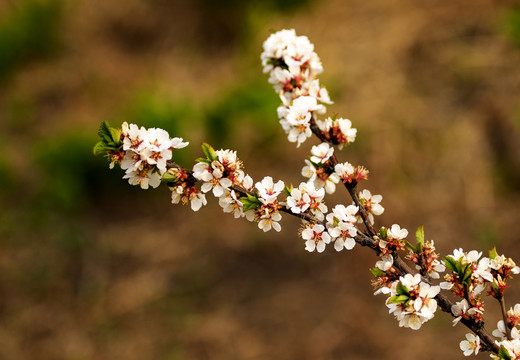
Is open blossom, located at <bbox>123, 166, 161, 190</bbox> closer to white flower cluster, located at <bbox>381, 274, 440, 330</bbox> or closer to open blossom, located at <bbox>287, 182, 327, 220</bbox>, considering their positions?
open blossom, located at <bbox>287, 182, 327, 220</bbox>

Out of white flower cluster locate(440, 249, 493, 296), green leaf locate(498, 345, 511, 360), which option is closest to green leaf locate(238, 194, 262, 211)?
white flower cluster locate(440, 249, 493, 296)

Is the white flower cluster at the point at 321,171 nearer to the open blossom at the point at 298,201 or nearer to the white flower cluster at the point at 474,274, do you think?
the open blossom at the point at 298,201

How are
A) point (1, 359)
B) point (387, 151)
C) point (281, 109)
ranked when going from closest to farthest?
point (281, 109) → point (1, 359) → point (387, 151)

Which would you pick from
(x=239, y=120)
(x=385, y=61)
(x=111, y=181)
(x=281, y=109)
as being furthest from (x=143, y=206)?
(x=281, y=109)

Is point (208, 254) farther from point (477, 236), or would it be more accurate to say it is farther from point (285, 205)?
point (285, 205)

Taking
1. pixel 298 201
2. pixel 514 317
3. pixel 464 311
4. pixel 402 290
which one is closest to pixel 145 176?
pixel 298 201

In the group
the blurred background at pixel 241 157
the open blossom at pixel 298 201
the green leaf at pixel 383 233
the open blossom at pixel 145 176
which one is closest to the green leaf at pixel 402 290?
the green leaf at pixel 383 233
